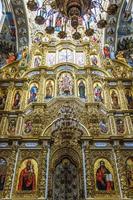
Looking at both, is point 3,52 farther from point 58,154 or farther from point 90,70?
A: point 58,154

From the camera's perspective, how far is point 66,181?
8.66 meters

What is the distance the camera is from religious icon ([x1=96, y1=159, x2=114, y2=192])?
8.15 metres

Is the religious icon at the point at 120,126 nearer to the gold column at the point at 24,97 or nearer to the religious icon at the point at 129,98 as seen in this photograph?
the religious icon at the point at 129,98

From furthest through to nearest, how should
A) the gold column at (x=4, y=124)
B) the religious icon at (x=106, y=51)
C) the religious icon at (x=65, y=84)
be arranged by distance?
the religious icon at (x=106, y=51) → the religious icon at (x=65, y=84) → the gold column at (x=4, y=124)

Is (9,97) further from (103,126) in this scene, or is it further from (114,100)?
(114,100)

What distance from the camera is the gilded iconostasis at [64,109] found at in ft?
27.4

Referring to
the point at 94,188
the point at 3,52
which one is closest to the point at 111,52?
the point at 3,52

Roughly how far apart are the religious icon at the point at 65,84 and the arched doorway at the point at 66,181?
2.83 m

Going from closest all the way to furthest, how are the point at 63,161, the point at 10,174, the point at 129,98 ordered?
the point at 10,174 → the point at 63,161 → the point at 129,98

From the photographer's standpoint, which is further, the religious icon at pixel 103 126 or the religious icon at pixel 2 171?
the religious icon at pixel 103 126

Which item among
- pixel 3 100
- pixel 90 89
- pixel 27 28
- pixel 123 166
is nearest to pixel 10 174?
pixel 3 100

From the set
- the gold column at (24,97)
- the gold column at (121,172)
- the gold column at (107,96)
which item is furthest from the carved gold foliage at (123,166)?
the gold column at (24,97)

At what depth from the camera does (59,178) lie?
28.6 ft

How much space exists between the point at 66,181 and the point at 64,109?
268 cm
